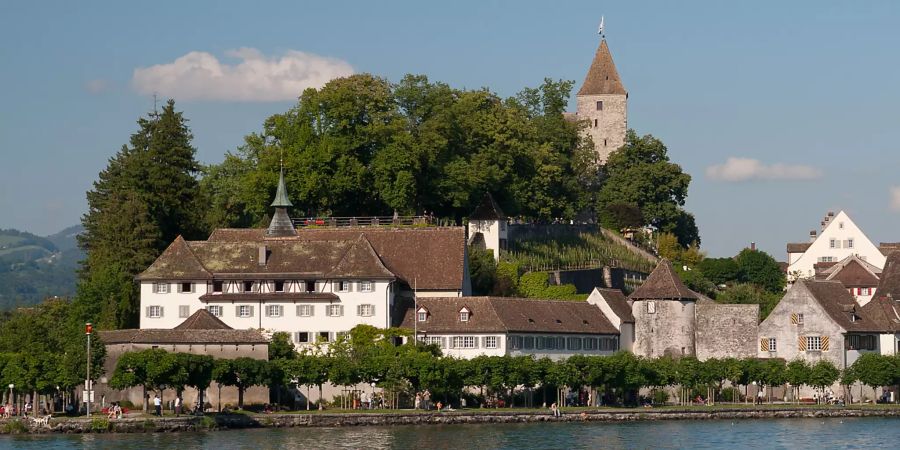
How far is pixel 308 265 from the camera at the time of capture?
93688mm

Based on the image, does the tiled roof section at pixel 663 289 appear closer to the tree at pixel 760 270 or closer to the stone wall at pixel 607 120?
the tree at pixel 760 270

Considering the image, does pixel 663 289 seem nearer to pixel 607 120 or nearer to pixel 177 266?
pixel 177 266

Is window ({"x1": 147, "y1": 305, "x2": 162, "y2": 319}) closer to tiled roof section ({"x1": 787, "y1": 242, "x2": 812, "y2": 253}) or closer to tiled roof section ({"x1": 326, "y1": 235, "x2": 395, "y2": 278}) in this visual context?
tiled roof section ({"x1": 326, "y1": 235, "x2": 395, "y2": 278})

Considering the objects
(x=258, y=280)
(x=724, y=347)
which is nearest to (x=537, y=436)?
(x=258, y=280)

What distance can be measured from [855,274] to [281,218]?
4391cm

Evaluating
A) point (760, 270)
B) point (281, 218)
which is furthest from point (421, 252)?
point (760, 270)

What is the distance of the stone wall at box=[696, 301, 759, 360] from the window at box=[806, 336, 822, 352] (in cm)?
293

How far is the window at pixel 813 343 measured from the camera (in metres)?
102

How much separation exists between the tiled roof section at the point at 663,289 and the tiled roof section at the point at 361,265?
1743 centimetres

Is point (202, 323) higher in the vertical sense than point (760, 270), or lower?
lower

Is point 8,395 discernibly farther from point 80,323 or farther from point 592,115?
point 592,115

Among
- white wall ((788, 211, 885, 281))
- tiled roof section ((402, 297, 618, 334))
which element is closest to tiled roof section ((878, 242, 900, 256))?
white wall ((788, 211, 885, 281))

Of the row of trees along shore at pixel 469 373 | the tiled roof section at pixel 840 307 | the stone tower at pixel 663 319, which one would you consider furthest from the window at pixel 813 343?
the stone tower at pixel 663 319

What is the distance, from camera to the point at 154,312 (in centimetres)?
9294
